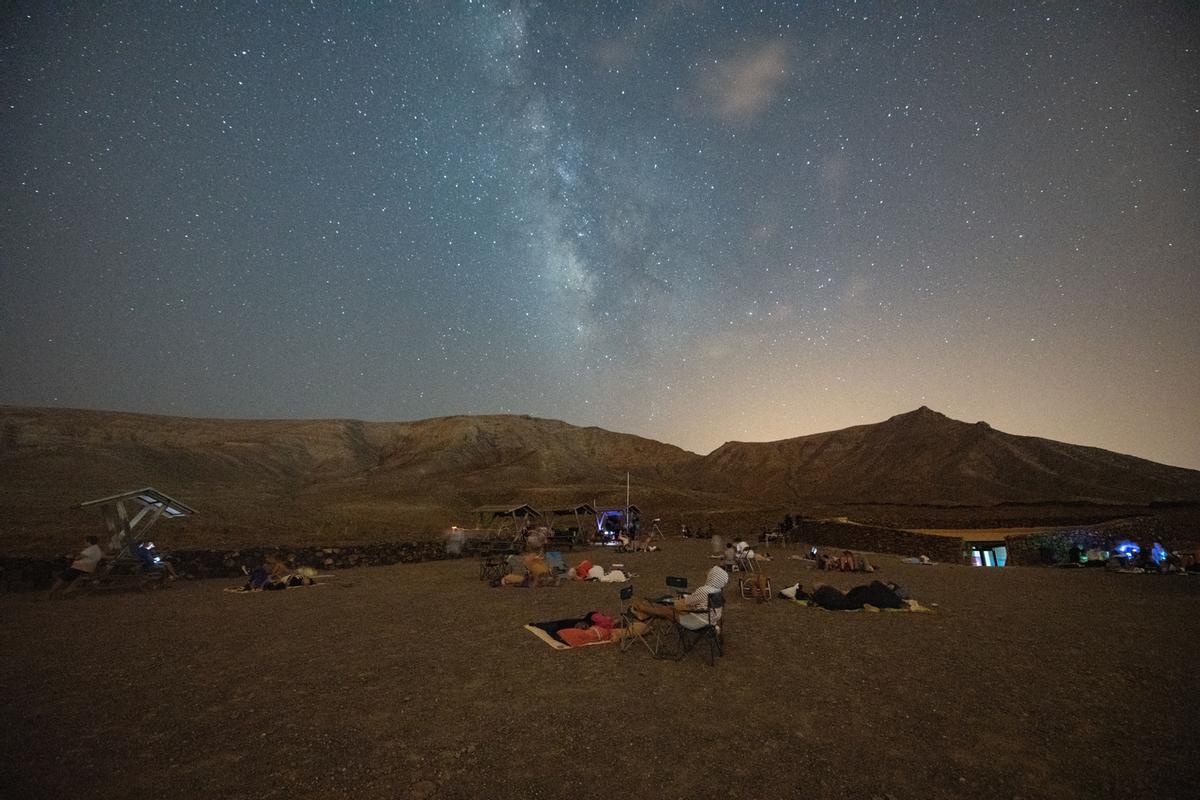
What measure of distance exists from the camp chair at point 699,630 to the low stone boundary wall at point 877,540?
18.9 metres

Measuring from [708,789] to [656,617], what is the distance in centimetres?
475

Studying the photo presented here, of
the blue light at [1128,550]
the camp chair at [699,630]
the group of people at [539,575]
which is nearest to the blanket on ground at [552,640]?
the camp chair at [699,630]

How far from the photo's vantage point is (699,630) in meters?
7.81

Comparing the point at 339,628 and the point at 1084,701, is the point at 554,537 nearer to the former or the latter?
the point at 339,628

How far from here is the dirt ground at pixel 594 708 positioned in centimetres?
443


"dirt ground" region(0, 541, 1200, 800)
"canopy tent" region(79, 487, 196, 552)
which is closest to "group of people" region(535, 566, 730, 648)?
"dirt ground" region(0, 541, 1200, 800)

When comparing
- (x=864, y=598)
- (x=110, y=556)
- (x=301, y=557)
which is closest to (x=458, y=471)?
(x=301, y=557)

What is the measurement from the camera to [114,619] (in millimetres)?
10734

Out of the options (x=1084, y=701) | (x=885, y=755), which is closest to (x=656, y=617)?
(x=885, y=755)

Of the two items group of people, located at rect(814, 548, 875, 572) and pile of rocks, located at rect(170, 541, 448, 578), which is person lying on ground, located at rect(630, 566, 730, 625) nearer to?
group of people, located at rect(814, 548, 875, 572)

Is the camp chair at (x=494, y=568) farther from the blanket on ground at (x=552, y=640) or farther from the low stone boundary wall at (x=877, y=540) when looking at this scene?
the low stone boundary wall at (x=877, y=540)

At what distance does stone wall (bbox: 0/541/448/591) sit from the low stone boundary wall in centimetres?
2088

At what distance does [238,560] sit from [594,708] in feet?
58.7

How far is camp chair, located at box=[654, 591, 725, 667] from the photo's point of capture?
776cm
